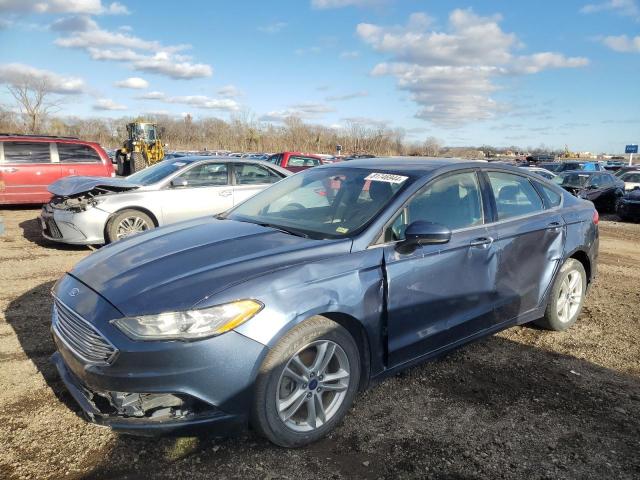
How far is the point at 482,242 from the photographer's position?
3533 millimetres

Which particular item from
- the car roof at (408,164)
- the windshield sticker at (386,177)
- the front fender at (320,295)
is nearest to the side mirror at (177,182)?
the car roof at (408,164)

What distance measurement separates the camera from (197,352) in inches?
92.8

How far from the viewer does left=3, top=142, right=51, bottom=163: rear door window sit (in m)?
10.8

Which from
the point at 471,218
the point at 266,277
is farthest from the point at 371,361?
the point at 471,218

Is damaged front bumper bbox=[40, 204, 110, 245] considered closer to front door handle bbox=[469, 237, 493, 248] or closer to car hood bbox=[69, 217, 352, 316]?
car hood bbox=[69, 217, 352, 316]

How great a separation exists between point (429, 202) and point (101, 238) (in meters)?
5.56

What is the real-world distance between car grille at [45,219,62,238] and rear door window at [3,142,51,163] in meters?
4.69

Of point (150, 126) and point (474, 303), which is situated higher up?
point (150, 126)

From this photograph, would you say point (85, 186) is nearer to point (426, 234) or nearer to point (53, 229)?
point (53, 229)

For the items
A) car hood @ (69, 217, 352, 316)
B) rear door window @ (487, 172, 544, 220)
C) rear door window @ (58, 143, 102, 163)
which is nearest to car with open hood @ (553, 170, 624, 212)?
rear door window @ (487, 172, 544, 220)

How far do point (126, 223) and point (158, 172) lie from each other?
1159 millimetres

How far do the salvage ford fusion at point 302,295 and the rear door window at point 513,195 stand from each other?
0.06ft

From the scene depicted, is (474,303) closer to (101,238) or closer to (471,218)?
(471,218)

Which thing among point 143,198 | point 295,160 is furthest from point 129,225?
point 295,160
